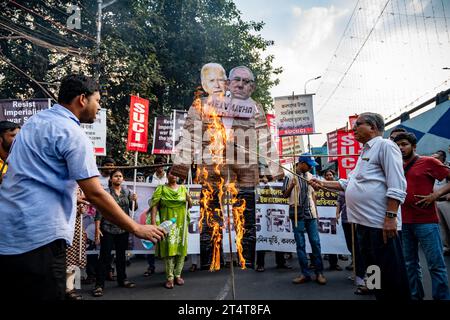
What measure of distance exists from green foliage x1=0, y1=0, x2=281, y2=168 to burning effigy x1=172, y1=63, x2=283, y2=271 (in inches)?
347

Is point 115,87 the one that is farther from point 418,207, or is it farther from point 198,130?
point 418,207

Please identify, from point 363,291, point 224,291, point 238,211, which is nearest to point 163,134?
point 238,211

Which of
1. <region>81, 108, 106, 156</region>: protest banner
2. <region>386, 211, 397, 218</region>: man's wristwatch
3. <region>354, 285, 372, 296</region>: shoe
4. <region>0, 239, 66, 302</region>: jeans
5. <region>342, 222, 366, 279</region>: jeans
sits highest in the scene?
<region>81, 108, 106, 156</region>: protest banner

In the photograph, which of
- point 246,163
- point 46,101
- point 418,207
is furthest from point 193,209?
point 418,207

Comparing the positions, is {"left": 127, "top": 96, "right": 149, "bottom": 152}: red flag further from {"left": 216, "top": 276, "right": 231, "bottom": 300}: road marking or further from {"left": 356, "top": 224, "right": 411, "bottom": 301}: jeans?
{"left": 356, "top": 224, "right": 411, "bottom": 301}: jeans

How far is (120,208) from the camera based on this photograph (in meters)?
1.96

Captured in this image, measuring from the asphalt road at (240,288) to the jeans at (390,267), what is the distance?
6.79 feet

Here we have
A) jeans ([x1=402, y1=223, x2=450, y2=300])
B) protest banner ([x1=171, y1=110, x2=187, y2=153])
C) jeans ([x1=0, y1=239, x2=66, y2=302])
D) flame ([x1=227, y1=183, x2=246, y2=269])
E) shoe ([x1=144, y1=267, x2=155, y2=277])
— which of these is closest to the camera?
jeans ([x1=0, y1=239, x2=66, y2=302])

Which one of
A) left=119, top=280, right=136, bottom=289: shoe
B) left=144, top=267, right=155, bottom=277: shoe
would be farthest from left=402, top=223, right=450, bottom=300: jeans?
left=144, top=267, right=155, bottom=277: shoe

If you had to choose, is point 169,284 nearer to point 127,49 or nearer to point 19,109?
point 19,109

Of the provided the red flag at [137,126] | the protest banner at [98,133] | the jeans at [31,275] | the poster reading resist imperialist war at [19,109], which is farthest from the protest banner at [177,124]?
the jeans at [31,275]

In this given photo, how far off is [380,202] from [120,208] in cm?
220

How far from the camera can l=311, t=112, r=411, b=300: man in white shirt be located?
108 inches

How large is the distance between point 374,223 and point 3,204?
9.07 ft
